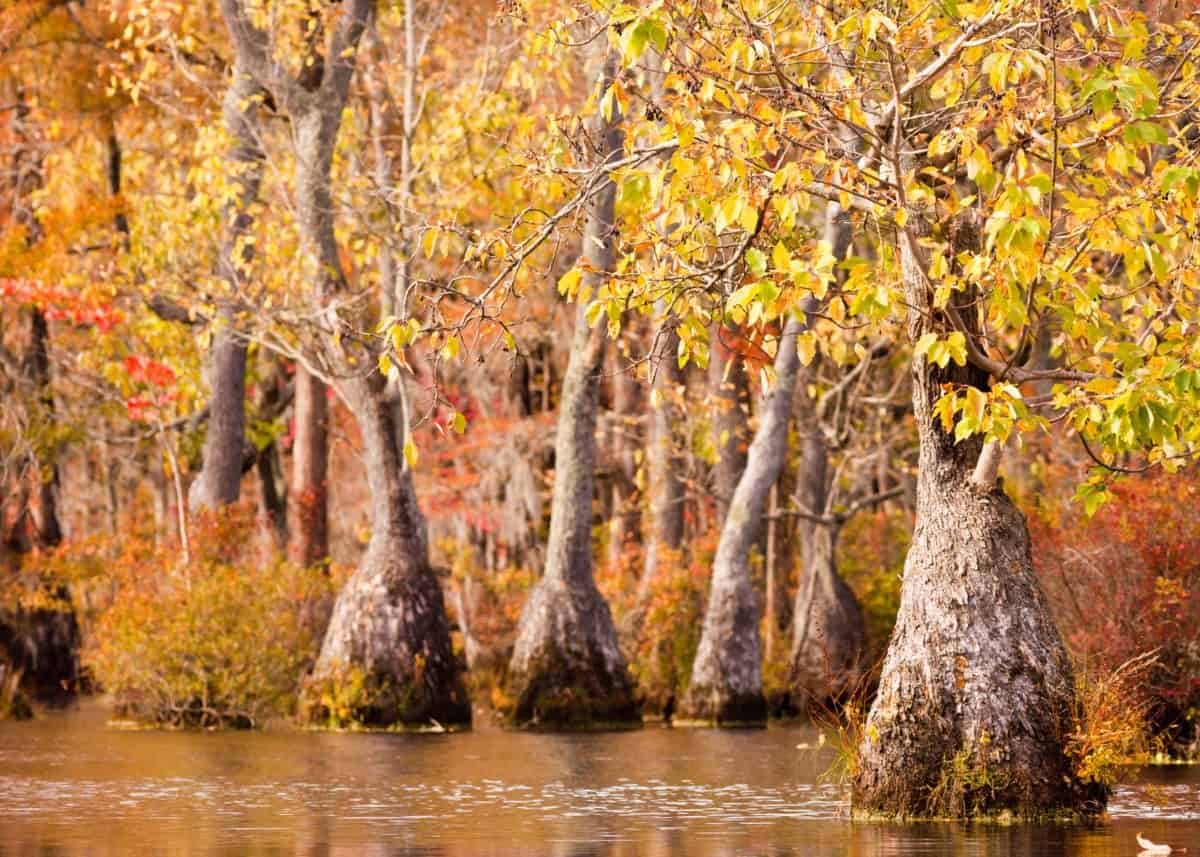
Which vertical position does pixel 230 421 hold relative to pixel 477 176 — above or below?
below

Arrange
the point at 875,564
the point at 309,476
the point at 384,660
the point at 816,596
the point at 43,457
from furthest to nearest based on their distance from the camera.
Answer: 1. the point at 43,457
2. the point at 309,476
3. the point at 875,564
4. the point at 816,596
5. the point at 384,660

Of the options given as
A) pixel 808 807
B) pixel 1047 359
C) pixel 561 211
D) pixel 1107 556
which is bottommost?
pixel 808 807

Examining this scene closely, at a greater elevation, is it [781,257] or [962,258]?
[962,258]

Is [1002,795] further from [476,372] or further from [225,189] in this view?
[476,372]

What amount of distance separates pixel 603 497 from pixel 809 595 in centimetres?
1480

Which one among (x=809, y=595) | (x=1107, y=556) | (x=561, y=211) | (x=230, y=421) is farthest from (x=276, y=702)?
(x=561, y=211)

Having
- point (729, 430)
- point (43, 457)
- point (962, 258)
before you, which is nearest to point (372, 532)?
point (729, 430)

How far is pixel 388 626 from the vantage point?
2980cm

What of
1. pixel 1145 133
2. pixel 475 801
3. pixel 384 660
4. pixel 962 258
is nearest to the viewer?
pixel 1145 133

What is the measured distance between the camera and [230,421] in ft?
117

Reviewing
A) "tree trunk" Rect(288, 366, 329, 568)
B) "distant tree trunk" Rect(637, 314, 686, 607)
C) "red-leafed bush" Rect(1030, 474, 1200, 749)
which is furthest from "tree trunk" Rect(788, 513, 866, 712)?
"red-leafed bush" Rect(1030, 474, 1200, 749)

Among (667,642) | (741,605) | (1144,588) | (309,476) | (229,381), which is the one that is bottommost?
(667,642)

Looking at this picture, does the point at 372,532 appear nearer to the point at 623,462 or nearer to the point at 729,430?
the point at 729,430

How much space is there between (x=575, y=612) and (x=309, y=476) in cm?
946
